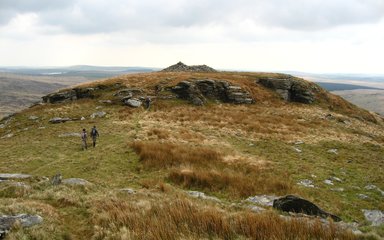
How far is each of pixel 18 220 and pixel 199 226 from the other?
18.3 feet

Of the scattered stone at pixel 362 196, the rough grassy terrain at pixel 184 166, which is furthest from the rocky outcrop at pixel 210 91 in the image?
the scattered stone at pixel 362 196

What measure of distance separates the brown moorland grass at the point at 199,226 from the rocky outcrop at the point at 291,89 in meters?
57.8

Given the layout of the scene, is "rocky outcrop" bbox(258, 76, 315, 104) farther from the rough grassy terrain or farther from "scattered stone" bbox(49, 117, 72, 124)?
"scattered stone" bbox(49, 117, 72, 124)

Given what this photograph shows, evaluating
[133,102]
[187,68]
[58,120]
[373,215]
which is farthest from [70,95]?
[373,215]

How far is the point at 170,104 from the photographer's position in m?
55.8

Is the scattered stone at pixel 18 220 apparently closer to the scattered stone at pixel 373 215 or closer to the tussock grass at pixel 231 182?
the tussock grass at pixel 231 182

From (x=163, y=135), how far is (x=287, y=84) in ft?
130

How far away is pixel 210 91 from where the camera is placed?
204 feet

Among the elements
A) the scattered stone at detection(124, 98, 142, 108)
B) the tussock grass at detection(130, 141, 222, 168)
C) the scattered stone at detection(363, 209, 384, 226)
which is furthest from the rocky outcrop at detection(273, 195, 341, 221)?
the scattered stone at detection(124, 98, 142, 108)

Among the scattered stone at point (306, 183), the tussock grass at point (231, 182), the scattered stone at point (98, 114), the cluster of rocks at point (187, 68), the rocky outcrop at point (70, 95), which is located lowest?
the scattered stone at point (306, 183)

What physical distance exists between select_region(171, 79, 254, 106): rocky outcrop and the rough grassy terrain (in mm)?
2088

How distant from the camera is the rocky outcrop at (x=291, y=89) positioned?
6638 centimetres

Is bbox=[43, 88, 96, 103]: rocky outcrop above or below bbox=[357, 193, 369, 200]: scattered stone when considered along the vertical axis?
above

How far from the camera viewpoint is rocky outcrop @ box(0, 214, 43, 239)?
1016cm
